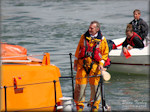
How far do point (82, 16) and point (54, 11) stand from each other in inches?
100

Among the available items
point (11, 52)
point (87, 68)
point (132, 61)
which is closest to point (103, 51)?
point (87, 68)

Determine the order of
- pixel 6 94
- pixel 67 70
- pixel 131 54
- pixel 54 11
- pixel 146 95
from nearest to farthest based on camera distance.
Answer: pixel 6 94 < pixel 146 95 < pixel 131 54 < pixel 67 70 < pixel 54 11

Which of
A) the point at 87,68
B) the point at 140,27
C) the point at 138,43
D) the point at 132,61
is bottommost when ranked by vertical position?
the point at 132,61

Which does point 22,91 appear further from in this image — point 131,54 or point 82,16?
point 82,16

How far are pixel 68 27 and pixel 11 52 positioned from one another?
47.2 feet

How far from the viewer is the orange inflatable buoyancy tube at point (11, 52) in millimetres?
6477

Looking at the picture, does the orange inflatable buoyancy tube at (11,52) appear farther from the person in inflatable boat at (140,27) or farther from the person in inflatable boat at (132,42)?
the person in inflatable boat at (140,27)

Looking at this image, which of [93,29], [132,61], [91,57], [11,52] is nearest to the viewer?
[93,29]

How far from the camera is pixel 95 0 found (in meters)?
29.2

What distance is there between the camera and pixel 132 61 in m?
11.6

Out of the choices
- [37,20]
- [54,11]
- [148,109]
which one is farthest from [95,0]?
[148,109]

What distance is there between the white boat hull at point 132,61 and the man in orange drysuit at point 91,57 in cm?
513

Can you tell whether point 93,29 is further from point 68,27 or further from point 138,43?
point 68,27

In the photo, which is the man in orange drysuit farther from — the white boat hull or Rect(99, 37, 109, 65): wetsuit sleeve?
the white boat hull
